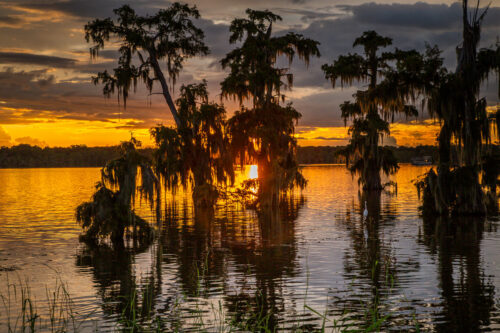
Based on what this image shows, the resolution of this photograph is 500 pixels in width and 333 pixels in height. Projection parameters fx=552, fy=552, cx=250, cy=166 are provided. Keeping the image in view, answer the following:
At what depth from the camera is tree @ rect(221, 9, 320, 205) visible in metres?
38.5

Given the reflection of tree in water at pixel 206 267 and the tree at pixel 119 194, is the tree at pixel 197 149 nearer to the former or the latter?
the reflection of tree in water at pixel 206 267

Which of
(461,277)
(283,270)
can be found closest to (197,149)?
(283,270)

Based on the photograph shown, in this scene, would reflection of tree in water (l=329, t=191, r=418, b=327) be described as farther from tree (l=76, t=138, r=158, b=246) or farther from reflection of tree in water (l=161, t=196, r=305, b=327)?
tree (l=76, t=138, r=158, b=246)

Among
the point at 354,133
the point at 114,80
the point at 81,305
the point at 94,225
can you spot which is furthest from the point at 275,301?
the point at 354,133

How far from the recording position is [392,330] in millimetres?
12023

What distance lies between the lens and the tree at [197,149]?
3938cm

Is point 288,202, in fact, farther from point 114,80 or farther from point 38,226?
point 38,226

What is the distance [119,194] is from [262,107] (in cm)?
1624

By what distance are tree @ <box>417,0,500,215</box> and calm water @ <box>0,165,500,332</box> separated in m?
2.33

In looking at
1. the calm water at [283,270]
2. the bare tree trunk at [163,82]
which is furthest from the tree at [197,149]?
the calm water at [283,270]

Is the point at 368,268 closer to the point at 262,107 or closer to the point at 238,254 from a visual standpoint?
the point at 238,254

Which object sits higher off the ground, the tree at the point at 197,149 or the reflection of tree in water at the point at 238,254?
the tree at the point at 197,149

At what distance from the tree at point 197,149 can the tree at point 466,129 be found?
1459 centimetres

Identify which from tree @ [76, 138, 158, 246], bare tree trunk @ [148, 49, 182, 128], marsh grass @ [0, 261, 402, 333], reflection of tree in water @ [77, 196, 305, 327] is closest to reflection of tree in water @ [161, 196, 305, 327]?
reflection of tree in water @ [77, 196, 305, 327]
